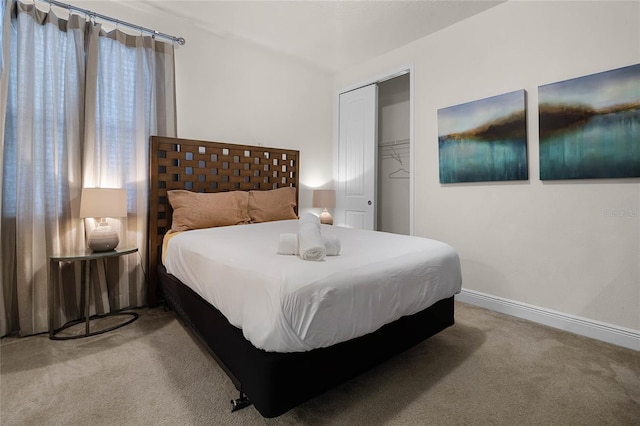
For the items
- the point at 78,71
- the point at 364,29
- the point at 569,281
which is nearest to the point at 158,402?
the point at 78,71

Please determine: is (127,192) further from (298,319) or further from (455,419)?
(455,419)

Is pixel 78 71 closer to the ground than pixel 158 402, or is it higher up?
higher up

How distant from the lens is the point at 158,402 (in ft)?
5.03

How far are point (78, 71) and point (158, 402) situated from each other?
2571 millimetres

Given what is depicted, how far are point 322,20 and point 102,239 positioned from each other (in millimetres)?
2842

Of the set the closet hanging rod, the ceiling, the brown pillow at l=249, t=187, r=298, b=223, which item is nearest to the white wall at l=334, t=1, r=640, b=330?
the ceiling

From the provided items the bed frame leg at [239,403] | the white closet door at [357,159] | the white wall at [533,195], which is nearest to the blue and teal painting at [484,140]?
the white wall at [533,195]

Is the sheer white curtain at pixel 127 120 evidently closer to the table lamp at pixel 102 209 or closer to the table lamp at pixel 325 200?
the table lamp at pixel 102 209

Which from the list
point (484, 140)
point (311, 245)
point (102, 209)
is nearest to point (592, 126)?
point (484, 140)

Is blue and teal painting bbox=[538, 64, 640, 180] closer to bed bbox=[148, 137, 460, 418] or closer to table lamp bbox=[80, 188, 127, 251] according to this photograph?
bed bbox=[148, 137, 460, 418]

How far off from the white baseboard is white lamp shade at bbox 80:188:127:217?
326 cm

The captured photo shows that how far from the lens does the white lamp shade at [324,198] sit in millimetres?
4160

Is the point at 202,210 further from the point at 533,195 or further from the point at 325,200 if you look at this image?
the point at 533,195

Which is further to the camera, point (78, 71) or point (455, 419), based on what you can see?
point (78, 71)
